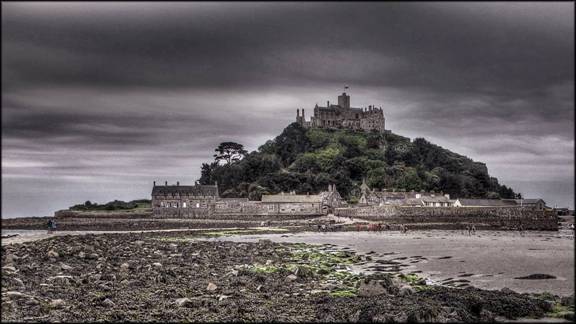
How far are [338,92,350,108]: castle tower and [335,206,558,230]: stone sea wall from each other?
96.1m

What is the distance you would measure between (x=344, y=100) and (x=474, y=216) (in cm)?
10436

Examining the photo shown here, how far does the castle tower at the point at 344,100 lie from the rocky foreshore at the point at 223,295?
147 meters

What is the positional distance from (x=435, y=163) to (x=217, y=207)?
210 feet

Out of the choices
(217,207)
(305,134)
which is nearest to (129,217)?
(217,207)

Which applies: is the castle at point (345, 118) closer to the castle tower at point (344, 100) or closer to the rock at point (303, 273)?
the castle tower at point (344, 100)

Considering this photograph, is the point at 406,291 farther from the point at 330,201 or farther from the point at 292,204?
the point at 330,201

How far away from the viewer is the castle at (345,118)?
16112 centimetres

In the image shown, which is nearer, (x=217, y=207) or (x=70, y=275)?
(x=70, y=275)

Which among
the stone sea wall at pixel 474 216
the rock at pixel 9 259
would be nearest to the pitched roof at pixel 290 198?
the stone sea wall at pixel 474 216

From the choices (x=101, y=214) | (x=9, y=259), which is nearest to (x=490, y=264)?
(x=9, y=259)

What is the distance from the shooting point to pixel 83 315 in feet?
42.4

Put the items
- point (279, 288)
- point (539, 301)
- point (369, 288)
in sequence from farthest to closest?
A: 1. point (279, 288)
2. point (369, 288)
3. point (539, 301)

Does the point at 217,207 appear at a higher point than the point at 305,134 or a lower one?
lower

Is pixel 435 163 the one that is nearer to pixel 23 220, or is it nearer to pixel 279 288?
pixel 23 220
